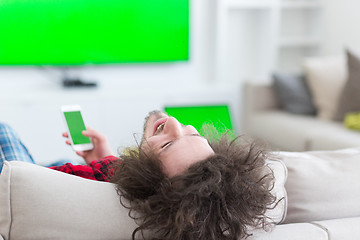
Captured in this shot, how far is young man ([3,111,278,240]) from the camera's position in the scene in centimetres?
106

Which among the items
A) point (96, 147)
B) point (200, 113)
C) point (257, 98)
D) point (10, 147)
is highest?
point (10, 147)

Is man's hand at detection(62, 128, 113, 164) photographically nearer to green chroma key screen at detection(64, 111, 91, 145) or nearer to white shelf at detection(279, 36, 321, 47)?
green chroma key screen at detection(64, 111, 91, 145)

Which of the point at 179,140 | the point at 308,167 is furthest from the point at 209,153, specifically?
the point at 308,167

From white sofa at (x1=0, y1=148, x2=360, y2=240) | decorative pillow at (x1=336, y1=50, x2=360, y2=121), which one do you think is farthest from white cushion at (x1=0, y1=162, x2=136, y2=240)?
decorative pillow at (x1=336, y1=50, x2=360, y2=121)

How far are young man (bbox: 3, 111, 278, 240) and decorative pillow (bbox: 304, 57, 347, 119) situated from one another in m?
2.75

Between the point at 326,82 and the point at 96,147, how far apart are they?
2354 mm

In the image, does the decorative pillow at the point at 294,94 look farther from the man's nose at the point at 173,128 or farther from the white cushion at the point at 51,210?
the white cushion at the point at 51,210

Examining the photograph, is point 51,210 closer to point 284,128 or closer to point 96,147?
point 96,147

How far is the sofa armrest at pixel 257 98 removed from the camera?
4141mm

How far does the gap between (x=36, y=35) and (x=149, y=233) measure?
337 centimetres

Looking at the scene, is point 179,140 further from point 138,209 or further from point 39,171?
point 39,171

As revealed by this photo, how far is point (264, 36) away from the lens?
4895 mm

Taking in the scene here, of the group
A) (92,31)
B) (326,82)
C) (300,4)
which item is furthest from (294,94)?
(92,31)

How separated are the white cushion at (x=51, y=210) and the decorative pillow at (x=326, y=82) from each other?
2.99m
